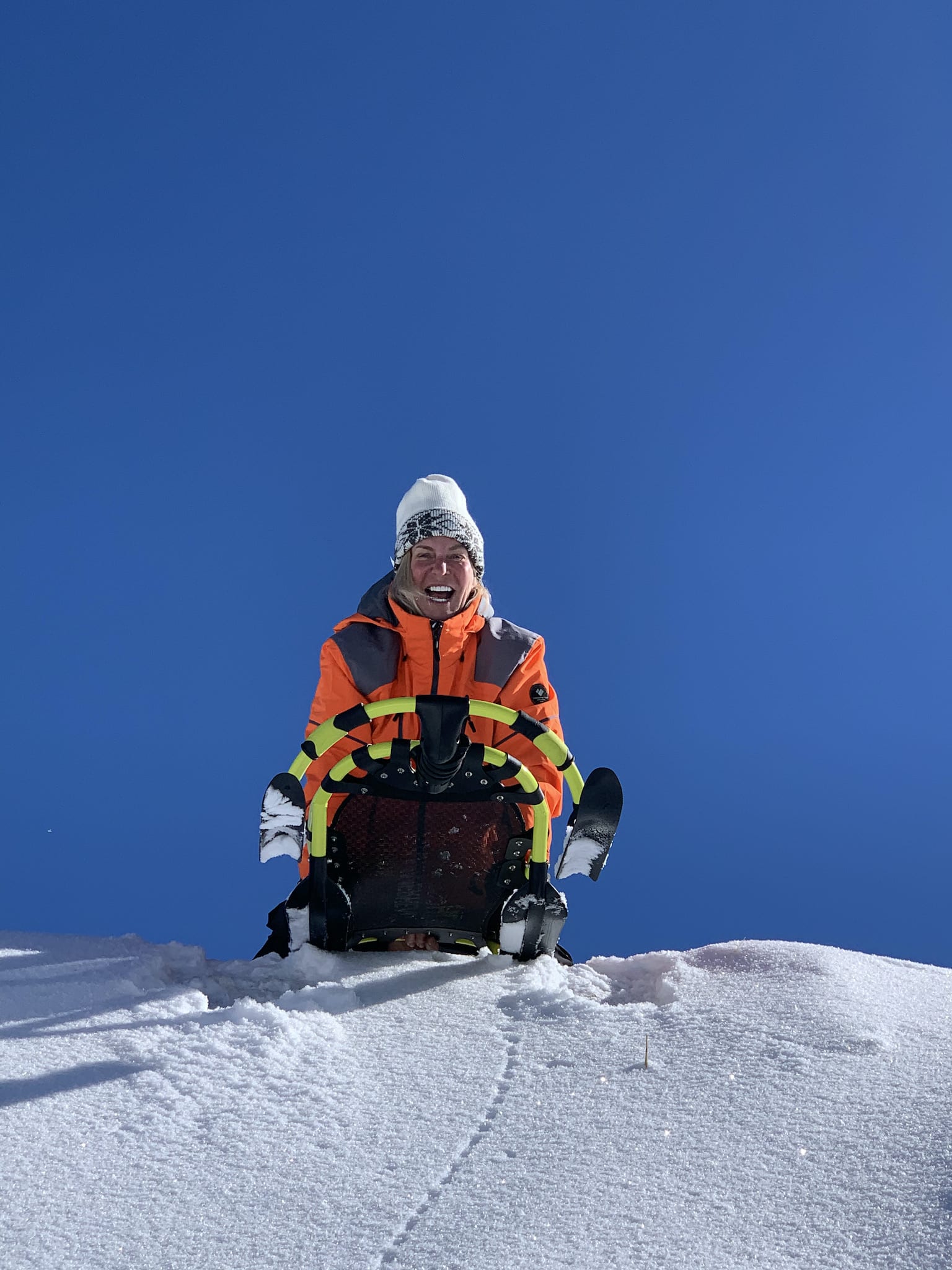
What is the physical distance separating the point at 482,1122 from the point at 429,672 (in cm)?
121

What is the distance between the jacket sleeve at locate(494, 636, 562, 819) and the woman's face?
21cm

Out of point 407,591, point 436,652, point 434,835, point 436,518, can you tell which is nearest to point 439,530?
point 436,518

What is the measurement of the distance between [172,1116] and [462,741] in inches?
38.0

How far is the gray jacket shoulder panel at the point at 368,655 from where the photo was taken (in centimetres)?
245

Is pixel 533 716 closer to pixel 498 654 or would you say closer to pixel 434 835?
pixel 498 654

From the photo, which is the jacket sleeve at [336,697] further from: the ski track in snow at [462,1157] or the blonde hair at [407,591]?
the ski track in snow at [462,1157]

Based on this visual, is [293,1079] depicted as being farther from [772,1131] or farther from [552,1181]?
[772,1131]

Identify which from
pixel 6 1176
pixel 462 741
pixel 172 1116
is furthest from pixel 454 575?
pixel 6 1176

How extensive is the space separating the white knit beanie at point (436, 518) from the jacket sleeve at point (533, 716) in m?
0.28

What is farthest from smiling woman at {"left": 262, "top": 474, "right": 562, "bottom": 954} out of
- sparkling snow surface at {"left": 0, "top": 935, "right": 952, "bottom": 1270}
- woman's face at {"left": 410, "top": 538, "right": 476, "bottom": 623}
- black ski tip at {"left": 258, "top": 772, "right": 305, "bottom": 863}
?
sparkling snow surface at {"left": 0, "top": 935, "right": 952, "bottom": 1270}

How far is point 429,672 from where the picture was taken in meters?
2.47

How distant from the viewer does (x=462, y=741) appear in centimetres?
219

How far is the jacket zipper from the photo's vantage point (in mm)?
2430

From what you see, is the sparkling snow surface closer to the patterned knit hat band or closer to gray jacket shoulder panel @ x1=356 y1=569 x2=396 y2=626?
gray jacket shoulder panel @ x1=356 y1=569 x2=396 y2=626
